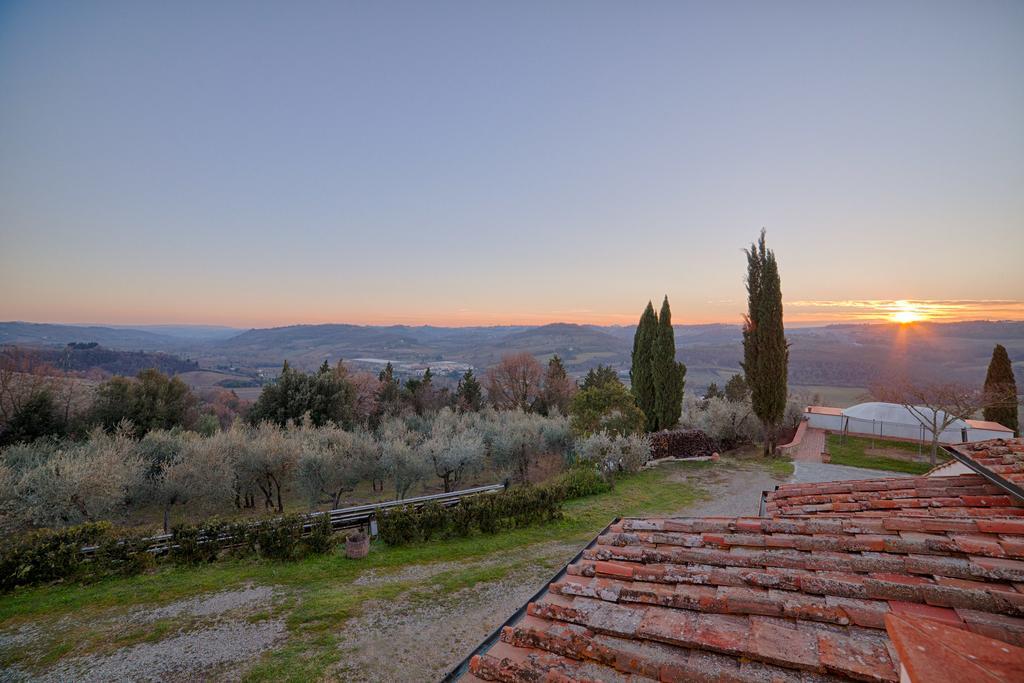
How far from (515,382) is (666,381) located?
55.9 ft

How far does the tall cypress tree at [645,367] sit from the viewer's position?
Answer: 2424 centimetres

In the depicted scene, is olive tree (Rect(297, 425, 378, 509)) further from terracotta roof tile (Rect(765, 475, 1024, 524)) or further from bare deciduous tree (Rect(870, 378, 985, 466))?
bare deciduous tree (Rect(870, 378, 985, 466))

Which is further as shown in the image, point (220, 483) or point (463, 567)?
point (220, 483)

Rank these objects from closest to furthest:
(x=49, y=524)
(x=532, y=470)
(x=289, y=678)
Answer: (x=289, y=678) < (x=49, y=524) < (x=532, y=470)

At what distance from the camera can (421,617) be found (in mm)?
7867

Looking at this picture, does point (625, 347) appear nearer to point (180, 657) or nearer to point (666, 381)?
point (666, 381)

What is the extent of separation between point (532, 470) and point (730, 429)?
10741 mm

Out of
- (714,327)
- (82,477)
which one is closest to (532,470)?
(82,477)

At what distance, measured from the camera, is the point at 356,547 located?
1076 cm

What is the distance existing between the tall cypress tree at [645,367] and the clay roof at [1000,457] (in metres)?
18.7

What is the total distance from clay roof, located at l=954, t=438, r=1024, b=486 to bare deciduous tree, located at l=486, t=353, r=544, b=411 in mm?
31954

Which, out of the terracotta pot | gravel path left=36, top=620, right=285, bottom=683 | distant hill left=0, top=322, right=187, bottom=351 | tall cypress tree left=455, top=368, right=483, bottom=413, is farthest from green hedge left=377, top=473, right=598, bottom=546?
distant hill left=0, top=322, right=187, bottom=351

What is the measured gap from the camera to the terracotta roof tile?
4016mm

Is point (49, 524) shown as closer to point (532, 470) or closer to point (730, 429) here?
point (532, 470)
